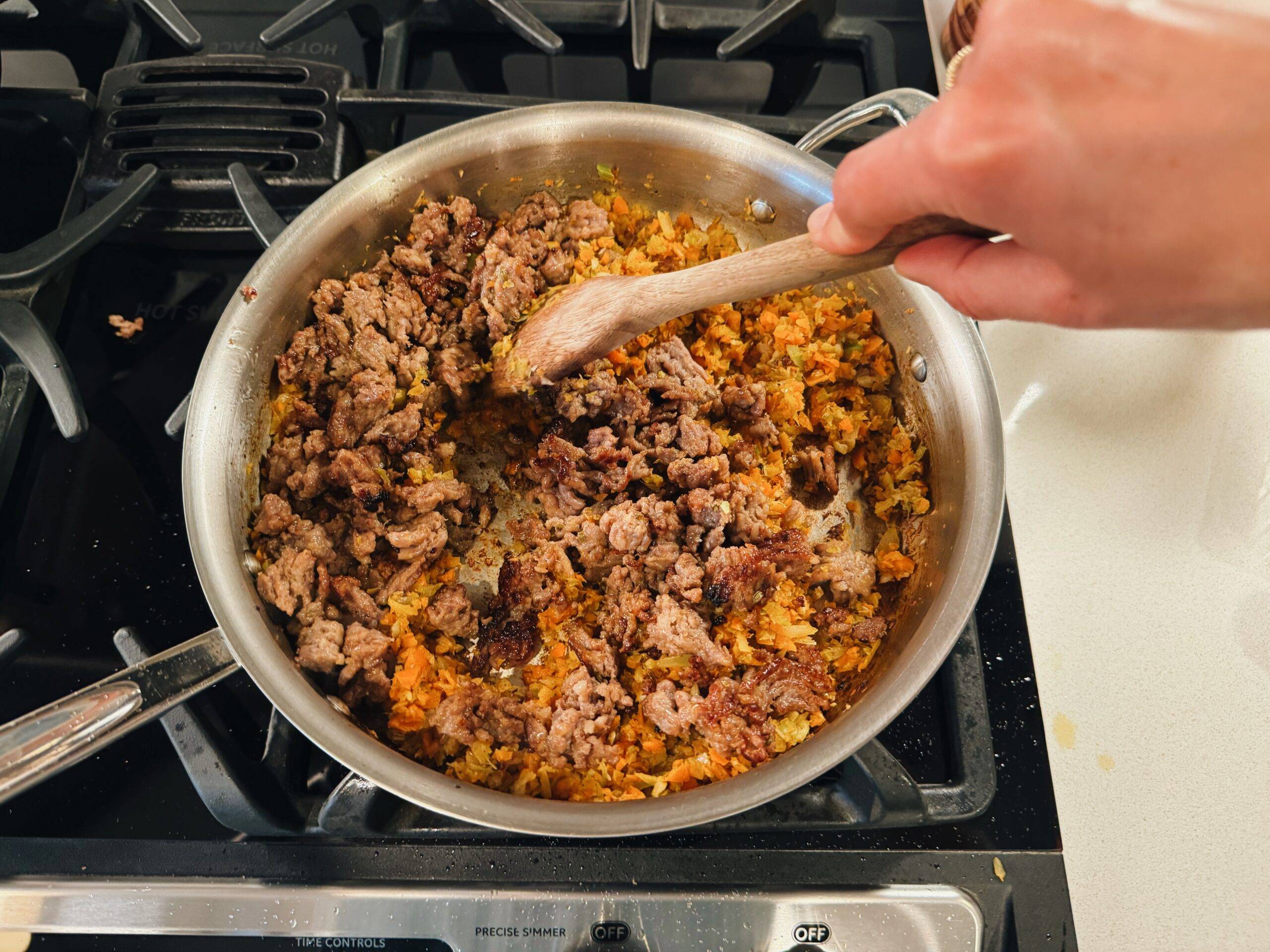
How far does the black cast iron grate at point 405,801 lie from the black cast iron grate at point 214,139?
1.13m

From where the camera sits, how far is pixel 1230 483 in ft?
6.39

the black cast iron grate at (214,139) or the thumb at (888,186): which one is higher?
the thumb at (888,186)

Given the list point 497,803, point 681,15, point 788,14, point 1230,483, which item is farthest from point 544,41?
point 1230,483

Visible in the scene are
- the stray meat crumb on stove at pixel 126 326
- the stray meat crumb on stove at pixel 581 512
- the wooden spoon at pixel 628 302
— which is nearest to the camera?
the wooden spoon at pixel 628 302

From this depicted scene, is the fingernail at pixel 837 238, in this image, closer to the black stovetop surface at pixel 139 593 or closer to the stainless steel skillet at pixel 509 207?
the stainless steel skillet at pixel 509 207

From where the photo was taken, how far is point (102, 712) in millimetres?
1245

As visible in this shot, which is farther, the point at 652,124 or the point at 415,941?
the point at 652,124

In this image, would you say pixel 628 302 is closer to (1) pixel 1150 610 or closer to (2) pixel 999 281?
(2) pixel 999 281

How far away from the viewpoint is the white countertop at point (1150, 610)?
63.2 inches

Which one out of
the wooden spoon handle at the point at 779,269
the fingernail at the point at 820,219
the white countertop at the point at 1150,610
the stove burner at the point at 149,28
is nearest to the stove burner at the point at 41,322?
the stove burner at the point at 149,28

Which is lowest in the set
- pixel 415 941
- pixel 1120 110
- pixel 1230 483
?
pixel 415 941

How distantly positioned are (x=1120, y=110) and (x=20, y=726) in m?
1.68

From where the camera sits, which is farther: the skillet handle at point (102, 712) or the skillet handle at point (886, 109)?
the skillet handle at point (886, 109)

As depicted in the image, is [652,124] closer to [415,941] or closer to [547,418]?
[547,418]
